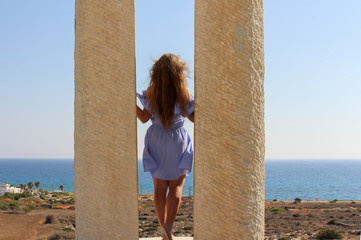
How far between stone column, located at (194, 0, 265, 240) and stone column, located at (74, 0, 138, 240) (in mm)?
1239

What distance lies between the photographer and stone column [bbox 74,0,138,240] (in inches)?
303

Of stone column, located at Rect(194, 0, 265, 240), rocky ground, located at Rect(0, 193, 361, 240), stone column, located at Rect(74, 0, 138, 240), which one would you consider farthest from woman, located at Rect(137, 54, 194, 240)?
rocky ground, located at Rect(0, 193, 361, 240)

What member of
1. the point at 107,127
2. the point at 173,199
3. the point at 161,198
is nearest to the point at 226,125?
the point at 107,127

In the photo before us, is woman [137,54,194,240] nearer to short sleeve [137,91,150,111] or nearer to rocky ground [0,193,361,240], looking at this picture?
short sleeve [137,91,150,111]

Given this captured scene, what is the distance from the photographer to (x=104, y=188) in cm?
770

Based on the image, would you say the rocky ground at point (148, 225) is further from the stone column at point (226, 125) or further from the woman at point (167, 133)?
the stone column at point (226, 125)

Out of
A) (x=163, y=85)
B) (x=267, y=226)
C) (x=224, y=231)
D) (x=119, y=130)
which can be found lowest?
(x=267, y=226)

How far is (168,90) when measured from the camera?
28.6 ft

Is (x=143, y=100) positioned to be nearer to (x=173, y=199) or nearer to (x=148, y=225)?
(x=173, y=199)

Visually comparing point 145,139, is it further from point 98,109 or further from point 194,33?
point 194,33

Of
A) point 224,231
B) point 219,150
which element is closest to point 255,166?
point 219,150

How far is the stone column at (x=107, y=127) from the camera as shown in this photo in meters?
7.69

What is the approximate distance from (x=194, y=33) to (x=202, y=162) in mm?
2328

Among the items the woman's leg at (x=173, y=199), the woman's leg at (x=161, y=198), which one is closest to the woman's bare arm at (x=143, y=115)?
the woman's leg at (x=161, y=198)
